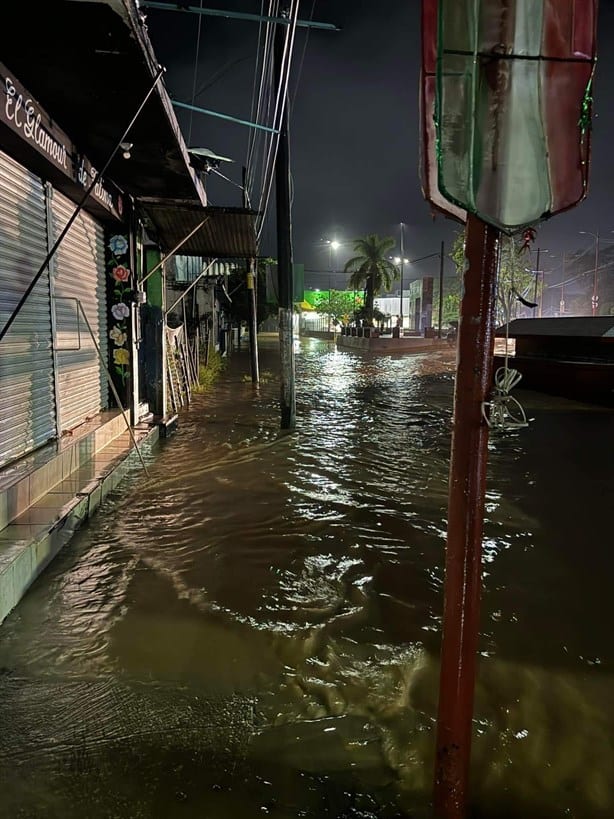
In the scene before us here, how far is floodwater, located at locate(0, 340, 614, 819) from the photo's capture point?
2.39m

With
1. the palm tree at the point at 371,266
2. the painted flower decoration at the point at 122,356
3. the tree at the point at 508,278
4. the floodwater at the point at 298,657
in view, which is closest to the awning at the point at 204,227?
the painted flower decoration at the point at 122,356

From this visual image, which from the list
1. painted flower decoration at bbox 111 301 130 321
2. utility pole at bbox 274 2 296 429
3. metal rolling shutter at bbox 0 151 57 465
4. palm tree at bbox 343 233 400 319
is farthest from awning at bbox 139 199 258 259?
palm tree at bbox 343 233 400 319

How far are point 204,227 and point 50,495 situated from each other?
18.0 feet

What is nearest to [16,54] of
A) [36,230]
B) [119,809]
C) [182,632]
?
[36,230]

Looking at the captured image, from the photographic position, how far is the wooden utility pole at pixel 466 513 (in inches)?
73.4

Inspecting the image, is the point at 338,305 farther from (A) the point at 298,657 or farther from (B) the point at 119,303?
(A) the point at 298,657

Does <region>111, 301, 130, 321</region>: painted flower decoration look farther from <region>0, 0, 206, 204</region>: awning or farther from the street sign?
the street sign

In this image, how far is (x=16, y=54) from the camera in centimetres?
448

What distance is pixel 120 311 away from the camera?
883 cm

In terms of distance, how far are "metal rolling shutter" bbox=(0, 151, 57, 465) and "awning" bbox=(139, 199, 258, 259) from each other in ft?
8.19

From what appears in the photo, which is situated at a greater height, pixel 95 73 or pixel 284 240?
pixel 95 73

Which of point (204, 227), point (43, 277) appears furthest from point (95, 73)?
point (204, 227)

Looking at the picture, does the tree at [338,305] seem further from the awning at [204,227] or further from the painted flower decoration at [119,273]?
the painted flower decoration at [119,273]

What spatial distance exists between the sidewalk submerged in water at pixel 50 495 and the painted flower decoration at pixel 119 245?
2.78 meters
